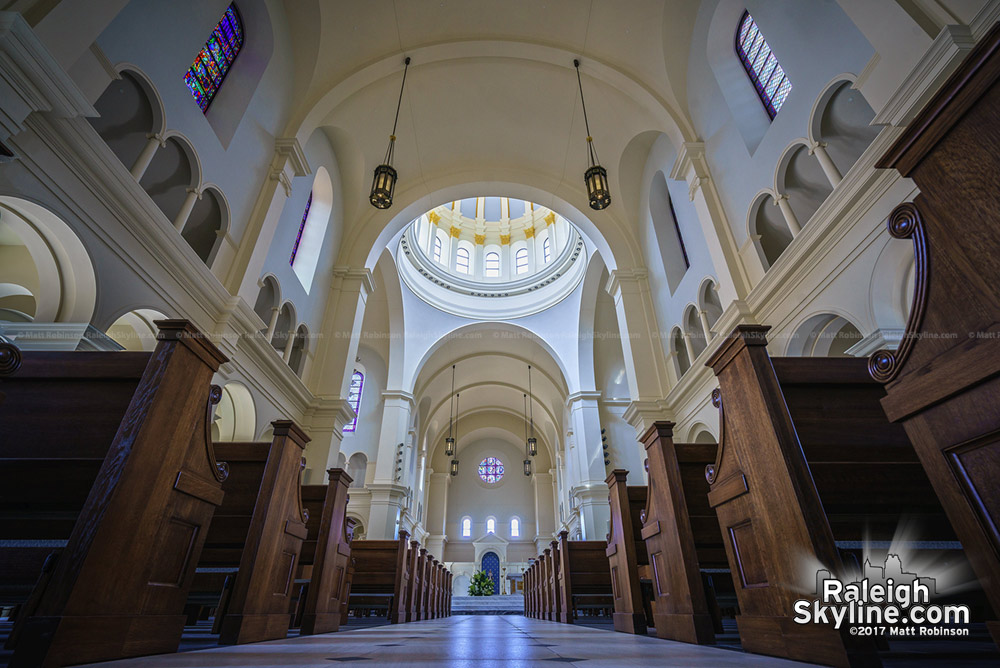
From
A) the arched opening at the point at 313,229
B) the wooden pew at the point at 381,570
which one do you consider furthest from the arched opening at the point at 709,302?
the arched opening at the point at 313,229

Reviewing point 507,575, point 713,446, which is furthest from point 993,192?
point 507,575

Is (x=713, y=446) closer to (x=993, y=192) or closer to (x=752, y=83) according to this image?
(x=993, y=192)

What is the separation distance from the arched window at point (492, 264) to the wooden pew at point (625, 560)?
43.2 feet

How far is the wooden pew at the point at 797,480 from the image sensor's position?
1802mm

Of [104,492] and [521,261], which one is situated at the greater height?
[521,261]

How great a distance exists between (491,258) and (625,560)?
47.1 ft

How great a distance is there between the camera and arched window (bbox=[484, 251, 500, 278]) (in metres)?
17.2

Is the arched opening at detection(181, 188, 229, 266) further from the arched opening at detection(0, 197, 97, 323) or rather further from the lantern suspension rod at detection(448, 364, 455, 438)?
the lantern suspension rod at detection(448, 364, 455, 438)

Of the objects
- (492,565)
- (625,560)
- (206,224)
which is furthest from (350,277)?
(492,565)

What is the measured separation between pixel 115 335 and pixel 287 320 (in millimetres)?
2348

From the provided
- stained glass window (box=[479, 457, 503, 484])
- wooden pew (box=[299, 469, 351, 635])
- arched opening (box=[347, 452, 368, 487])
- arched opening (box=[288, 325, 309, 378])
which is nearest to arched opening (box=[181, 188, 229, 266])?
arched opening (box=[288, 325, 309, 378])

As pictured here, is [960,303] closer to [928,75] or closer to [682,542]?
[682,542]

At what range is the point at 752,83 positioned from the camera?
271 inches

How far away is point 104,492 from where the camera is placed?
6.15ft
